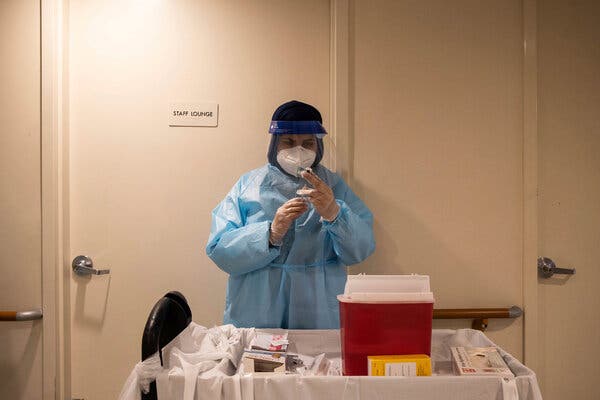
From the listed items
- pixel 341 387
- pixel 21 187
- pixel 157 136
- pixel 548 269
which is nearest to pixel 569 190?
pixel 548 269

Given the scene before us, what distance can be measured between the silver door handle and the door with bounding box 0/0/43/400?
0.44ft

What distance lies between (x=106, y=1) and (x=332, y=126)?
3.51 ft

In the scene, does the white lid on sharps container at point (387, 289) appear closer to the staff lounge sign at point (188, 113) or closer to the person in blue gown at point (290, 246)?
the person in blue gown at point (290, 246)

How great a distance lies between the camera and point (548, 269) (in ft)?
6.89

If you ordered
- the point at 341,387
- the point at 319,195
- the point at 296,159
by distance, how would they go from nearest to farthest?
1. the point at 341,387
2. the point at 319,195
3. the point at 296,159

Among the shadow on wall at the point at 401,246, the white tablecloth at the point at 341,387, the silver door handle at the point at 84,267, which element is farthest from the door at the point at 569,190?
the silver door handle at the point at 84,267

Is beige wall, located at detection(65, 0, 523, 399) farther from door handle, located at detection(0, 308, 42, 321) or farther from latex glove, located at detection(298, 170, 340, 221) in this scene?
latex glove, located at detection(298, 170, 340, 221)

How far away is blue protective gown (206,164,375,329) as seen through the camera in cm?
158

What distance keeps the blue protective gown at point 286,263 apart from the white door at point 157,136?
45cm

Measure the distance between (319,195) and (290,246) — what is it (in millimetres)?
269

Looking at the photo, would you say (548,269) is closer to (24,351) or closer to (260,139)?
(260,139)

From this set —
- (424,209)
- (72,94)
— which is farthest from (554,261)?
(72,94)

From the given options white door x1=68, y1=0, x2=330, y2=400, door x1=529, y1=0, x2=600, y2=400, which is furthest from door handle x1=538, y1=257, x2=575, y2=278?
white door x1=68, y1=0, x2=330, y2=400

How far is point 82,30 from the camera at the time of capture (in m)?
2.04
